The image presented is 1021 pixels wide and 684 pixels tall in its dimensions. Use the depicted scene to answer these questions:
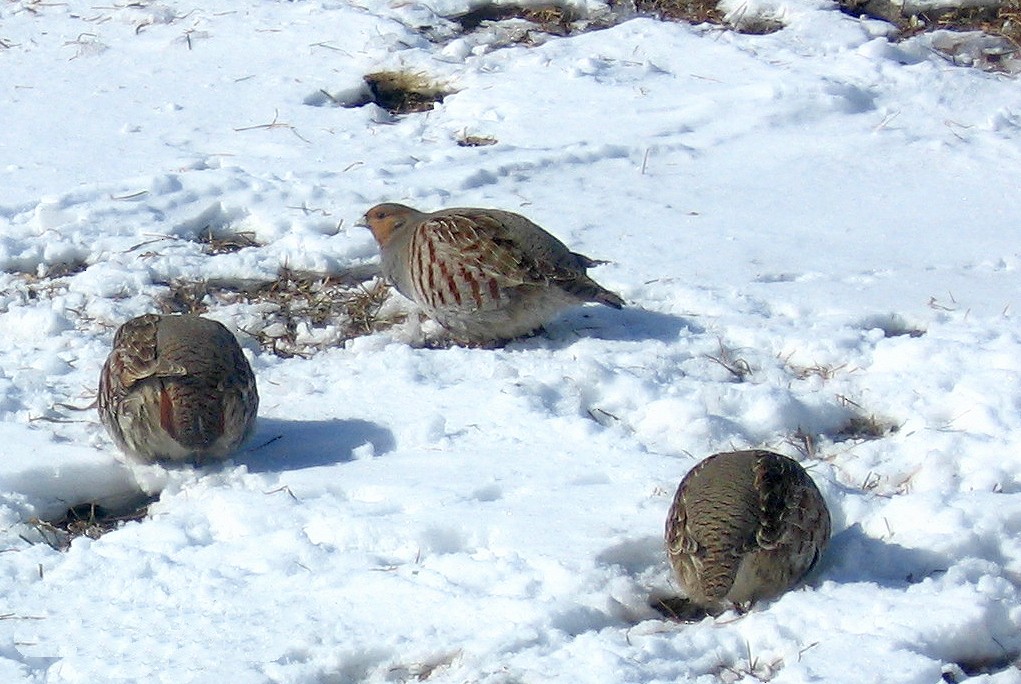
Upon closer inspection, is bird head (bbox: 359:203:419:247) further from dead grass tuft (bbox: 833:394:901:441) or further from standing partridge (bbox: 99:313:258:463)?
dead grass tuft (bbox: 833:394:901:441)

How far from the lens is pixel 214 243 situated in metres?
7.09

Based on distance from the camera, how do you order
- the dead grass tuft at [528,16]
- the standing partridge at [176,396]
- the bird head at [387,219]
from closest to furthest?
the standing partridge at [176,396], the bird head at [387,219], the dead grass tuft at [528,16]

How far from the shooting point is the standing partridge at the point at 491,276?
20.0 feet

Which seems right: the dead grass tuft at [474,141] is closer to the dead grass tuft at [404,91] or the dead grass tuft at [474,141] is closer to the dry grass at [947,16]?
the dead grass tuft at [404,91]

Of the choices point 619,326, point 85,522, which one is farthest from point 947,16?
point 85,522

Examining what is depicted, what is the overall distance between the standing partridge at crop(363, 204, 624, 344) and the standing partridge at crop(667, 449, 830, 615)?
5.86 feet

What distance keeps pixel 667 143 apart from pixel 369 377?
2.85 m

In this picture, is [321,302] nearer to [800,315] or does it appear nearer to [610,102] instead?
[800,315]

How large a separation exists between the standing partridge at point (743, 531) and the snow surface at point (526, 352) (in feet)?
0.37

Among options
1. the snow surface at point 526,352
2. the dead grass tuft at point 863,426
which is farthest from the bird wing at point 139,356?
the dead grass tuft at point 863,426

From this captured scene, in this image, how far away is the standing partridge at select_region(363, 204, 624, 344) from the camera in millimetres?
6086

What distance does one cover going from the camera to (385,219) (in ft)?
22.1

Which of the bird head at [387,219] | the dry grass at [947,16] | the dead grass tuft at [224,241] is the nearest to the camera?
the bird head at [387,219]

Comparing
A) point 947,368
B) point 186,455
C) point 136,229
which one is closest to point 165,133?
point 136,229
